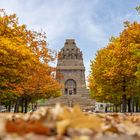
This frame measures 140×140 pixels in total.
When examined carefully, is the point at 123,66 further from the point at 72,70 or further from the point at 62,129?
the point at 72,70

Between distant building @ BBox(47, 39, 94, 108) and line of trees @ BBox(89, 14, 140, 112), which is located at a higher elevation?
distant building @ BBox(47, 39, 94, 108)

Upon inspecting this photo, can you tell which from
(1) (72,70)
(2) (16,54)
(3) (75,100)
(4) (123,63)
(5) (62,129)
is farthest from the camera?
(1) (72,70)

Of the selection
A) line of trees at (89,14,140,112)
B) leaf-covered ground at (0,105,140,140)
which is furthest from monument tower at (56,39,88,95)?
leaf-covered ground at (0,105,140,140)

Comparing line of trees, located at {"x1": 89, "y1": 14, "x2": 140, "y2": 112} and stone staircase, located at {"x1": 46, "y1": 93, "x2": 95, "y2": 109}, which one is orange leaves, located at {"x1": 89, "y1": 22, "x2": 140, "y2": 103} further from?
stone staircase, located at {"x1": 46, "y1": 93, "x2": 95, "y2": 109}

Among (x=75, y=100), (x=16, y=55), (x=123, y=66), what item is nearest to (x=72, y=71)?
(x=75, y=100)

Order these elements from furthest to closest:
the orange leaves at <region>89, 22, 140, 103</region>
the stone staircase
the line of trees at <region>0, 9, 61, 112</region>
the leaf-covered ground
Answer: the stone staircase → the orange leaves at <region>89, 22, 140, 103</region> → the line of trees at <region>0, 9, 61, 112</region> → the leaf-covered ground

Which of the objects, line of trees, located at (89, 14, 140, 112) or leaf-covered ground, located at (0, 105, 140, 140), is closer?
leaf-covered ground, located at (0, 105, 140, 140)

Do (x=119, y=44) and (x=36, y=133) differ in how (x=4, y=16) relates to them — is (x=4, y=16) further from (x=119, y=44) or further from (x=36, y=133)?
(x=36, y=133)

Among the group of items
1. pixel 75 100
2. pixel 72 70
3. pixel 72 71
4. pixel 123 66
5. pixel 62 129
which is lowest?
pixel 62 129

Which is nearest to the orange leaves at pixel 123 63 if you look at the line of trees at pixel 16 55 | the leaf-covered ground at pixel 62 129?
the line of trees at pixel 16 55

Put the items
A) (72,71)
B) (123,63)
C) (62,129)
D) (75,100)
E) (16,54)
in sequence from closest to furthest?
1. (62,129)
2. (16,54)
3. (123,63)
4. (75,100)
5. (72,71)

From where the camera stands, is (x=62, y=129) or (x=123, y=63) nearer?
(x=62, y=129)

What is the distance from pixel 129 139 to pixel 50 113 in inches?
37.2

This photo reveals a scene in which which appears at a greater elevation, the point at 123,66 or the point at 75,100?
the point at 123,66
